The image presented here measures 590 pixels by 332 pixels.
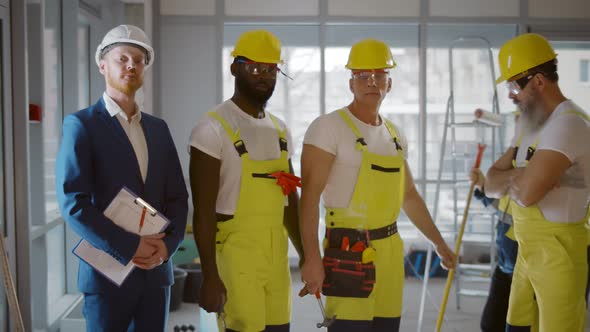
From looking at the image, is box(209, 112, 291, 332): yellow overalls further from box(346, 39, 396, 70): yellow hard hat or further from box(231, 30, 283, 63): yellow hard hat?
box(346, 39, 396, 70): yellow hard hat

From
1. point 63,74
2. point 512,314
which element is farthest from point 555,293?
point 63,74

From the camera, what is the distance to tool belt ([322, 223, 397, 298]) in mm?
2523

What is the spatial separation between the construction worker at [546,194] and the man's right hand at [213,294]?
1.20 meters

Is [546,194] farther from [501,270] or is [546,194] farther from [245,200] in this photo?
[245,200]

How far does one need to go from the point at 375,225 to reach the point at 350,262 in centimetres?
18

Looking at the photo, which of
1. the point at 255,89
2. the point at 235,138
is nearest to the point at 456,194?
the point at 255,89

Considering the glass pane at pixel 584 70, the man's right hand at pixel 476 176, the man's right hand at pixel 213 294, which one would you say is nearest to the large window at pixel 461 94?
the glass pane at pixel 584 70

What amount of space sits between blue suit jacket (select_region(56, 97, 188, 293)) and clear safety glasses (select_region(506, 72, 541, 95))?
142cm

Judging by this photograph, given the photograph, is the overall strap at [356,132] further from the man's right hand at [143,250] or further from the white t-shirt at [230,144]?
the man's right hand at [143,250]

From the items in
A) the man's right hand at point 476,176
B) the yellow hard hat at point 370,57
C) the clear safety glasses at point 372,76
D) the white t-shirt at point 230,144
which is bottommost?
the man's right hand at point 476,176

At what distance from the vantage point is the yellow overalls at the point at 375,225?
256 centimetres

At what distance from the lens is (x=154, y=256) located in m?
2.26

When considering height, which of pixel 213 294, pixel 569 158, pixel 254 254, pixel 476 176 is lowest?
pixel 213 294

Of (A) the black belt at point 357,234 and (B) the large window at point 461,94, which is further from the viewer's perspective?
(B) the large window at point 461,94
